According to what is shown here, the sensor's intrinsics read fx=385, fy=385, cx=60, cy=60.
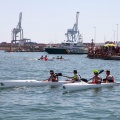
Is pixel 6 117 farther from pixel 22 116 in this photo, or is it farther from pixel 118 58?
pixel 118 58

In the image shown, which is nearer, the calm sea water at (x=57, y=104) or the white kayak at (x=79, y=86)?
the calm sea water at (x=57, y=104)

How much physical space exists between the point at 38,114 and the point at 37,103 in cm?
275

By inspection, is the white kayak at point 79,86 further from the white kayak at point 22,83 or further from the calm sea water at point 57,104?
the white kayak at point 22,83

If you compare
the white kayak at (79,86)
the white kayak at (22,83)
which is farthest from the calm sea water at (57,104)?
the white kayak at (22,83)

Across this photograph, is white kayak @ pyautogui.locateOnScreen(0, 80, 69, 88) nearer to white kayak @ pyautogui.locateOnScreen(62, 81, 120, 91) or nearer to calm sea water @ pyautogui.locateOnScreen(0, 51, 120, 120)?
calm sea water @ pyautogui.locateOnScreen(0, 51, 120, 120)

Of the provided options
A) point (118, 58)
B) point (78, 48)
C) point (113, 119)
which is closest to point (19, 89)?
point (113, 119)

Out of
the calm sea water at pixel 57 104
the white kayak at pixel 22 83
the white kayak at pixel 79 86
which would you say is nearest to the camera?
the calm sea water at pixel 57 104

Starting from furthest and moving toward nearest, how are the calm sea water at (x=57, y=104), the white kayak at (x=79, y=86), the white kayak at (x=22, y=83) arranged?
1. the white kayak at (x=22, y=83)
2. the white kayak at (x=79, y=86)
3. the calm sea water at (x=57, y=104)

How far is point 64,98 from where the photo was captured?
22266 mm

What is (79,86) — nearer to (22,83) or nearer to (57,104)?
(22,83)

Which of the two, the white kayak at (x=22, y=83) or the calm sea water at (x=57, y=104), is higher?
the white kayak at (x=22, y=83)

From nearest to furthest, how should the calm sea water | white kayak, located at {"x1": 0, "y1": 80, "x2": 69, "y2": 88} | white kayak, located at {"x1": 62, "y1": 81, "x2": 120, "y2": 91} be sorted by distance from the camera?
the calm sea water, white kayak, located at {"x1": 62, "y1": 81, "x2": 120, "y2": 91}, white kayak, located at {"x1": 0, "y1": 80, "x2": 69, "y2": 88}

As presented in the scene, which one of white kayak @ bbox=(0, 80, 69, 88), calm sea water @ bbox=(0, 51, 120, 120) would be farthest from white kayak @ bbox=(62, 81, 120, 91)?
white kayak @ bbox=(0, 80, 69, 88)

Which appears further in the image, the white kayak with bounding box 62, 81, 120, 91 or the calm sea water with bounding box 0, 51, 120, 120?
the white kayak with bounding box 62, 81, 120, 91
